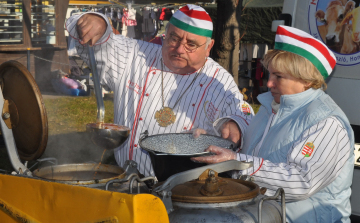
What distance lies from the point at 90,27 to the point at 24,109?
0.79m

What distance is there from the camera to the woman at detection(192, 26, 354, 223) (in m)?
2.16

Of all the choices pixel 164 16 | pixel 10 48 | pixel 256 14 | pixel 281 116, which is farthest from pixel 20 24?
pixel 281 116

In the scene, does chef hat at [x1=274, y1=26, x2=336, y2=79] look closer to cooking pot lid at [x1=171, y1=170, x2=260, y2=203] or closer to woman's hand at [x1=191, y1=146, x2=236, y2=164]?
woman's hand at [x1=191, y1=146, x2=236, y2=164]

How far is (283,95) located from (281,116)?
0.13 metres

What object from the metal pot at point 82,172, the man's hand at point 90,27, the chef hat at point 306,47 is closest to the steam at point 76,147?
the man's hand at point 90,27

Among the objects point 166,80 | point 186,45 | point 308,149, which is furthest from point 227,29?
point 308,149

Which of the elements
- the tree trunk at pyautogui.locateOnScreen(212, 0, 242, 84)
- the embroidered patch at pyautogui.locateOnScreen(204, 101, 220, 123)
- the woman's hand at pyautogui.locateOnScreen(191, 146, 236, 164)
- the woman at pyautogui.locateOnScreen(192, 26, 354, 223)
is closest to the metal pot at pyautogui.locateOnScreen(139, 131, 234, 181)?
the woman's hand at pyautogui.locateOnScreen(191, 146, 236, 164)

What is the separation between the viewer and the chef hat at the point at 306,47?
7.67ft

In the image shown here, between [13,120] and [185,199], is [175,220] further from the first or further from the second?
[13,120]

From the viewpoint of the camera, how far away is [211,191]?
1.75 meters

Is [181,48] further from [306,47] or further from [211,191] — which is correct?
[211,191]

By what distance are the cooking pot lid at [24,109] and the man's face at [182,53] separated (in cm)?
113

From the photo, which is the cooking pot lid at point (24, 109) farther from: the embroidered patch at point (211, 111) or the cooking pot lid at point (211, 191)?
the embroidered patch at point (211, 111)

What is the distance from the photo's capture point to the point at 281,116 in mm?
2455
